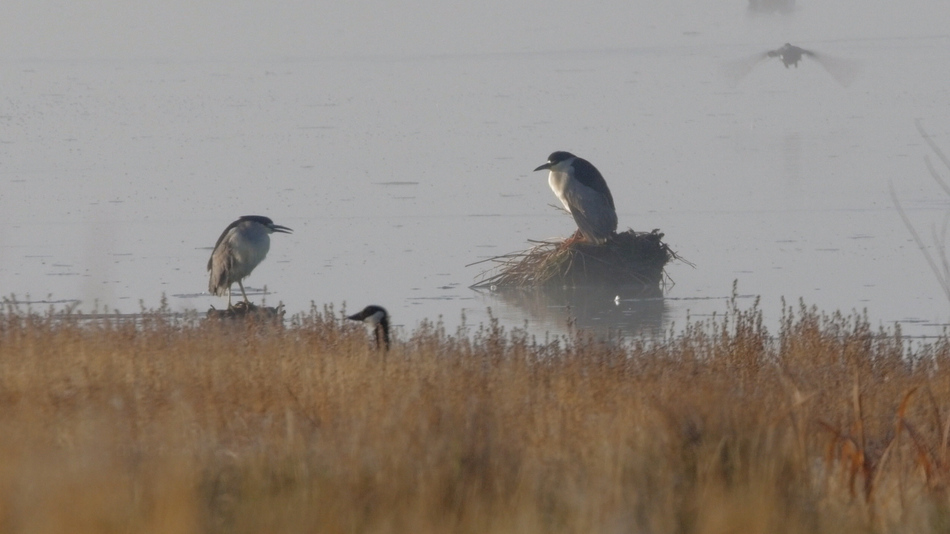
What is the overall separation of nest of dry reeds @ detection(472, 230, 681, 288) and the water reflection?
0.10m

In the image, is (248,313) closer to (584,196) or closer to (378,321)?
(378,321)

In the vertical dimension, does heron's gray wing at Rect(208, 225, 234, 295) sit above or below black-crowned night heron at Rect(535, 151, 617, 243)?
below

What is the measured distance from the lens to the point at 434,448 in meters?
4.92

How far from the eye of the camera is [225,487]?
4.79m

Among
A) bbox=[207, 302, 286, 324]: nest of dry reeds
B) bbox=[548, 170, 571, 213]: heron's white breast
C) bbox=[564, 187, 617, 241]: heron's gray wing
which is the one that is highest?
bbox=[548, 170, 571, 213]: heron's white breast

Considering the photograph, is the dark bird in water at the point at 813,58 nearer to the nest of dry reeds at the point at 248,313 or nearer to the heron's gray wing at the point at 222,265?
the heron's gray wing at the point at 222,265

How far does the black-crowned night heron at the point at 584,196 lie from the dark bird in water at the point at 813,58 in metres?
7.11

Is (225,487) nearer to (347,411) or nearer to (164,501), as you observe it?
(164,501)

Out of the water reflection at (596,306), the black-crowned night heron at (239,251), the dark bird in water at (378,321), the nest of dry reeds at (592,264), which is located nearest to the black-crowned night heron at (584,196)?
the nest of dry reeds at (592,264)

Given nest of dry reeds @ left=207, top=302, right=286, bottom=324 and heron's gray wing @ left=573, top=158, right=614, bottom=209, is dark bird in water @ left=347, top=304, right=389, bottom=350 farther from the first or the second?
heron's gray wing @ left=573, top=158, right=614, bottom=209

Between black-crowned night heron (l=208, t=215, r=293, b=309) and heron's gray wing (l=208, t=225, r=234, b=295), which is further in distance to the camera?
heron's gray wing (l=208, t=225, r=234, b=295)

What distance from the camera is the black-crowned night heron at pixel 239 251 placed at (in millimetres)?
11586

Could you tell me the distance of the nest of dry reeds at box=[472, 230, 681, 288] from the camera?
1531 cm

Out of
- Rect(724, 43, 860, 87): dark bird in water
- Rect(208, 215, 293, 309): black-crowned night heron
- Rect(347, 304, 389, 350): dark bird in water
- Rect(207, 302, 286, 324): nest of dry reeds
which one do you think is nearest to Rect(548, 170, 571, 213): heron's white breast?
Rect(208, 215, 293, 309): black-crowned night heron
